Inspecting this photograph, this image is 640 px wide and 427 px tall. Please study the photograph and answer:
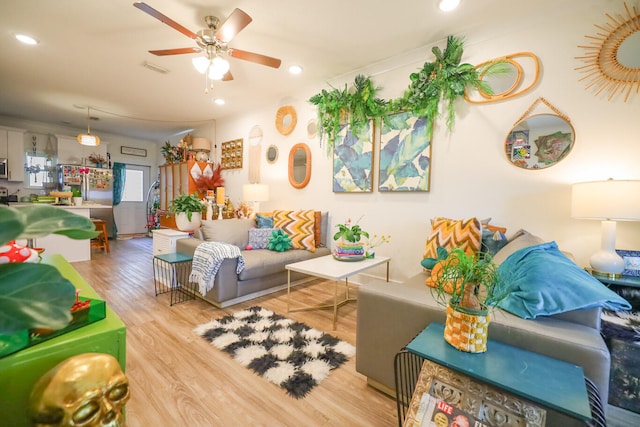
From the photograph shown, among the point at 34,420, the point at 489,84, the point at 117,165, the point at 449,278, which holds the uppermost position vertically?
the point at 489,84

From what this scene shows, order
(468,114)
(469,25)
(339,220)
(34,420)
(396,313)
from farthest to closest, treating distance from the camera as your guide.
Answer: (339,220), (468,114), (469,25), (396,313), (34,420)

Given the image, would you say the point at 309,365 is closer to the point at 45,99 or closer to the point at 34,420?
the point at 34,420

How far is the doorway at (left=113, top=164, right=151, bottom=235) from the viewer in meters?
7.07

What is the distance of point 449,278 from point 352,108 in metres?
2.81

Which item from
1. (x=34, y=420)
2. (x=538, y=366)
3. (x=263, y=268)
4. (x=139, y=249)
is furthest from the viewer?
(x=139, y=249)

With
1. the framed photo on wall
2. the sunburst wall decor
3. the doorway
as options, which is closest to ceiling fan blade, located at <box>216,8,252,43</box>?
the sunburst wall decor

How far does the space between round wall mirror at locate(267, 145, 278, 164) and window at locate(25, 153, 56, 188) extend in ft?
17.6

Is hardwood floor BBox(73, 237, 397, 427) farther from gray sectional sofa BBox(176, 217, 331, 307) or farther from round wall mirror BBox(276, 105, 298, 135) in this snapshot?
round wall mirror BBox(276, 105, 298, 135)

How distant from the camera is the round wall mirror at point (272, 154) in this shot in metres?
4.35

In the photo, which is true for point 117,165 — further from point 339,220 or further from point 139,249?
point 339,220

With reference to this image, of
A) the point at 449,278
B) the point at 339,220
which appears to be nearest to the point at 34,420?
the point at 449,278

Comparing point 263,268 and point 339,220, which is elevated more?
point 339,220

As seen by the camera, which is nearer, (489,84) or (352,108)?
(489,84)

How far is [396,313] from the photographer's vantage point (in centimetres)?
138
